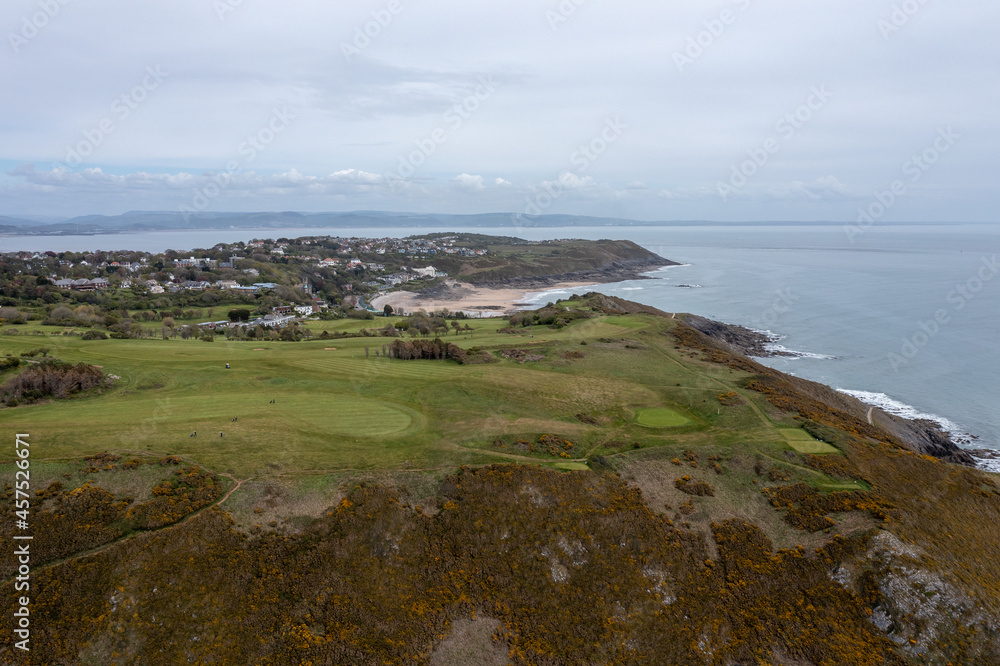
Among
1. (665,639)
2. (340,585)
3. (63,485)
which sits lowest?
(665,639)

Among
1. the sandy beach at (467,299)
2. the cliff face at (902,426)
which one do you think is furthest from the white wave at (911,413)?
the sandy beach at (467,299)

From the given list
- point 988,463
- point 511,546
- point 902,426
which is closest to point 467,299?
point 902,426

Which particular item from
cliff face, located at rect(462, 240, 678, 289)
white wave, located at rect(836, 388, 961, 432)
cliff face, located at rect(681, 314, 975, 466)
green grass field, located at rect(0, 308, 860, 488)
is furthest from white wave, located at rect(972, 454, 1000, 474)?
cliff face, located at rect(462, 240, 678, 289)

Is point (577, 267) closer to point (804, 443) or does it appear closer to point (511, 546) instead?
point (804, 443)

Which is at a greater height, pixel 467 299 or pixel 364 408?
pixel 467 299

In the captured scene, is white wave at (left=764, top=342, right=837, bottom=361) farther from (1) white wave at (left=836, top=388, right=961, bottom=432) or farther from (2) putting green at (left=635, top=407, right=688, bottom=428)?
(2) putting green at (left=635, top=407, right=688, bottom=428)

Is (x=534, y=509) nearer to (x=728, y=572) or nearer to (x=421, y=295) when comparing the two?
(x=728, y=572)

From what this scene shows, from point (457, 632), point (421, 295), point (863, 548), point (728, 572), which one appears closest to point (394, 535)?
point (457, 632)
